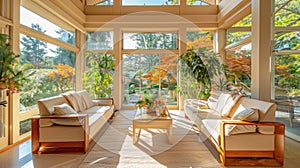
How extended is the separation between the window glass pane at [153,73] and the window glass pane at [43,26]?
2266 millimetres

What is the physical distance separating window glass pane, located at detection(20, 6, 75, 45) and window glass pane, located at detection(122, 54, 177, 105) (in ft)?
7.44

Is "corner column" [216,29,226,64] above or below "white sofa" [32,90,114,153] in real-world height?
above

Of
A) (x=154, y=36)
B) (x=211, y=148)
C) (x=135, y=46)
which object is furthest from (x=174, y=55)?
(x=211, y=148)

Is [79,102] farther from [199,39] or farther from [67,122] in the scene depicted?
[199,39]

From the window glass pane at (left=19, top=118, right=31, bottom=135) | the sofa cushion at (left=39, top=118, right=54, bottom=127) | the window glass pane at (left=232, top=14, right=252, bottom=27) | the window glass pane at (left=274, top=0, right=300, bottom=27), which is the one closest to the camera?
the sofa cushion at (left=39, top=118, right=54, bottom=127)

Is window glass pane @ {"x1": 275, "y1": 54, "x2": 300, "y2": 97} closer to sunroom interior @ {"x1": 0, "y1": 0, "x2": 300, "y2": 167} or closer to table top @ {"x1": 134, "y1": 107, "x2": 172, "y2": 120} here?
sunroom interior @ {"x1": 0, "y1": 0, "x2": 300, "y2": 167}

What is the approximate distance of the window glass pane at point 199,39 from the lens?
7.75 meters

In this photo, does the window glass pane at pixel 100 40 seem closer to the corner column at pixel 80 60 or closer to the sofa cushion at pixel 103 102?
the corner column at pixel 80 60

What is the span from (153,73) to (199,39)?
7.44 ft

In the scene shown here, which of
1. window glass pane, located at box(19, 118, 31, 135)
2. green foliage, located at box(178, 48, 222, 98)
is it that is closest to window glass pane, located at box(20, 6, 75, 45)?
window glass pane, located at box(19, 118, 31, 135)

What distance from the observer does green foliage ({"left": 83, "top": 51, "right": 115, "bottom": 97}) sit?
7055 millimetres

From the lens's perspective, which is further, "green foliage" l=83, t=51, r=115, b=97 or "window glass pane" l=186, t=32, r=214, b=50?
"window glass pane" l=186, t=32, r=214, b=50

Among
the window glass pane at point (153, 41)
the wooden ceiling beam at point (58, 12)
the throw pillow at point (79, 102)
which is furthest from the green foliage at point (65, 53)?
the window glass pane at point (153, 41)

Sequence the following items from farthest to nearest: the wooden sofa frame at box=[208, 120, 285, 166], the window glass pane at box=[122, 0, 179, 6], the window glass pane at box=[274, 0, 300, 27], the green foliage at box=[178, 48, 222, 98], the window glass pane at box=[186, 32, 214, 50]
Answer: the window glass pane at box=[186, 32, 214, 50] → the window glass pane at box=[122, 0, 179, 6] → the green foliage at box=[178, 48, 222, 98] → the window glass pane at box=[274, 0, 300, 27] → the wooden sofa frame at box=[208, 120, 285, 166]
